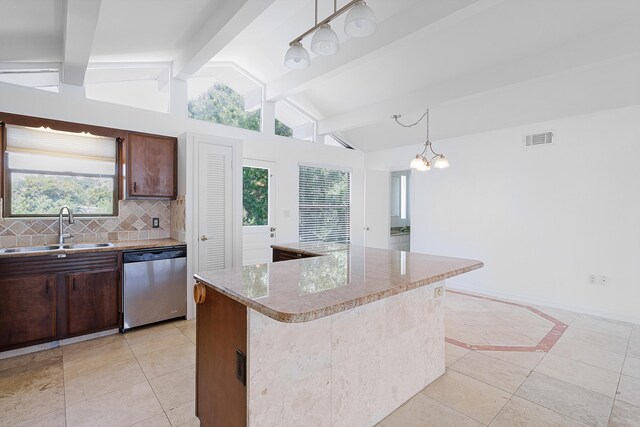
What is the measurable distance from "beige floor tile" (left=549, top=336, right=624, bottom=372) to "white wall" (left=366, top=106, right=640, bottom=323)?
120 cm

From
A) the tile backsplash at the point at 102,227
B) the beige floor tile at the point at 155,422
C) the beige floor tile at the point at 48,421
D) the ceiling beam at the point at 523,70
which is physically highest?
the ceiling beam at the point at 523,70

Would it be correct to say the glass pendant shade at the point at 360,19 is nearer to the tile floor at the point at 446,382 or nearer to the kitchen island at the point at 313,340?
the kitchen island at the point at 313,340

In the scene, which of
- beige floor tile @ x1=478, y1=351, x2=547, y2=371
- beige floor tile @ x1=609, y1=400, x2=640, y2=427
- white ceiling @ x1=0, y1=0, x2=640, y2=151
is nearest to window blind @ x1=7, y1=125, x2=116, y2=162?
white ceiling @ x1=0, y1=0, x2=640, y2=151

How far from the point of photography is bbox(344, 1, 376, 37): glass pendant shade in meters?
1.90

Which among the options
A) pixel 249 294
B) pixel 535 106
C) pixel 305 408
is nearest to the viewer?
pixel 249 294

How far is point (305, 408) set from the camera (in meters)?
1.52

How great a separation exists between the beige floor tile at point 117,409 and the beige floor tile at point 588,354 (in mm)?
3361

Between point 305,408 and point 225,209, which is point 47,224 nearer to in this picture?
point 225,209

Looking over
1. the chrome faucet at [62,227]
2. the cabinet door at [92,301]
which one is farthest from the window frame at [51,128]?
the cabinet door at [92,301]

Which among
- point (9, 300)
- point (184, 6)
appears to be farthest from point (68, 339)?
point (184, 6)

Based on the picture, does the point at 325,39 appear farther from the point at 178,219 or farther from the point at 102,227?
the point at 102,227

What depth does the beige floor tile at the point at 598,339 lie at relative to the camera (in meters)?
2.98

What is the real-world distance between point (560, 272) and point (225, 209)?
4.43 m

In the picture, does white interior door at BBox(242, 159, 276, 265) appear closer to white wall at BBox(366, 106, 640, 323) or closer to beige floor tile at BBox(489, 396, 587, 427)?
white wall at BBox(366, 106, 640, 323)
